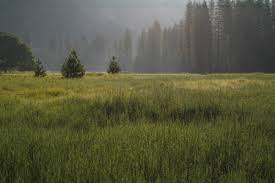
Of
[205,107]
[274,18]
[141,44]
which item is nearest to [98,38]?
[141,44]

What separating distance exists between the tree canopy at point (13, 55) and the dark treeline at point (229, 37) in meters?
33.5

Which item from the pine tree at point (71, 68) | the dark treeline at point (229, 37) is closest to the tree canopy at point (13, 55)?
the dark treeline at point (229, 37)

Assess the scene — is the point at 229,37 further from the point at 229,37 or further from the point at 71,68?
the point at 71,68

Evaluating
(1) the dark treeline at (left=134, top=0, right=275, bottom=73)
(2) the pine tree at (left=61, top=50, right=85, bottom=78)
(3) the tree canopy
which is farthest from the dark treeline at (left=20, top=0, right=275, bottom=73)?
(2) the pine tree at (left=61, top=50, right=85, bottom=78)

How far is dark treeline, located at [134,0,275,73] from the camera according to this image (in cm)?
6625

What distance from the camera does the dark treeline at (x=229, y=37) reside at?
217 feet

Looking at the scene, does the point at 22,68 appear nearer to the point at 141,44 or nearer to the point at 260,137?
the point at 141,44

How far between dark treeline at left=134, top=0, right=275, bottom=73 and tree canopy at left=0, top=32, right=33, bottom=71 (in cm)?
3349

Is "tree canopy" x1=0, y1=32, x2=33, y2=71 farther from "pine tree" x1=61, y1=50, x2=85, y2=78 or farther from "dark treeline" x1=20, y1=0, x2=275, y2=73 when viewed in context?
"pine tree" x1=61, y1=50, x2=85, y2=78

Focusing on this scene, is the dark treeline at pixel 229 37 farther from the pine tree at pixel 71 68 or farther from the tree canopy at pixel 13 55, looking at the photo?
the pine tree at pixel 71 68

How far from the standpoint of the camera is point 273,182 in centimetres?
426

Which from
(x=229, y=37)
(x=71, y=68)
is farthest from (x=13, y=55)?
(x=229, y=37)

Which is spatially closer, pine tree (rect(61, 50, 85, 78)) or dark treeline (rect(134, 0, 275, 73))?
pine tree (rect(61, 50, 85, 78))

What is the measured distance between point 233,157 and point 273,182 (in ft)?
2.71
